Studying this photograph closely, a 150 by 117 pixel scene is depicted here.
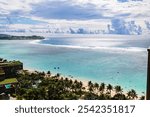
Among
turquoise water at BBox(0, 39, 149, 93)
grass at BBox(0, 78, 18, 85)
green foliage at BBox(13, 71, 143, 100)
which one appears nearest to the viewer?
green foliage at BBox(13, 71, 143, 100)

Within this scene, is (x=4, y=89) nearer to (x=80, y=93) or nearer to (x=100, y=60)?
(x=80, y=93)

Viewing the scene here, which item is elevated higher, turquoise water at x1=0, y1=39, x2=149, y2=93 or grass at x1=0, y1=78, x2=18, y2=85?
grass at x1=0, y1=78, x2=18, y2=85

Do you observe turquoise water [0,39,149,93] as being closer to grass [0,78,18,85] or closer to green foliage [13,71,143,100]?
green foliage [13,71,143,100]

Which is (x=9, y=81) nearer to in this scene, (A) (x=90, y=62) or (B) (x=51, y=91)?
(B) (x=51, y=91)

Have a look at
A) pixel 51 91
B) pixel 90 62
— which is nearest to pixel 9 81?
pixel 51 91

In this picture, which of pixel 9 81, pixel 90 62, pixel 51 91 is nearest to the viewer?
pixel 51 91

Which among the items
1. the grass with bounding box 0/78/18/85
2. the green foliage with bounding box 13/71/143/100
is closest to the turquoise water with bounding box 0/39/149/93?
the green foliage with bounding box 13/71/143/100

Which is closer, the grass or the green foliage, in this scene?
the green foliage

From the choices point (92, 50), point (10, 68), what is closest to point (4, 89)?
point (10, 68)
